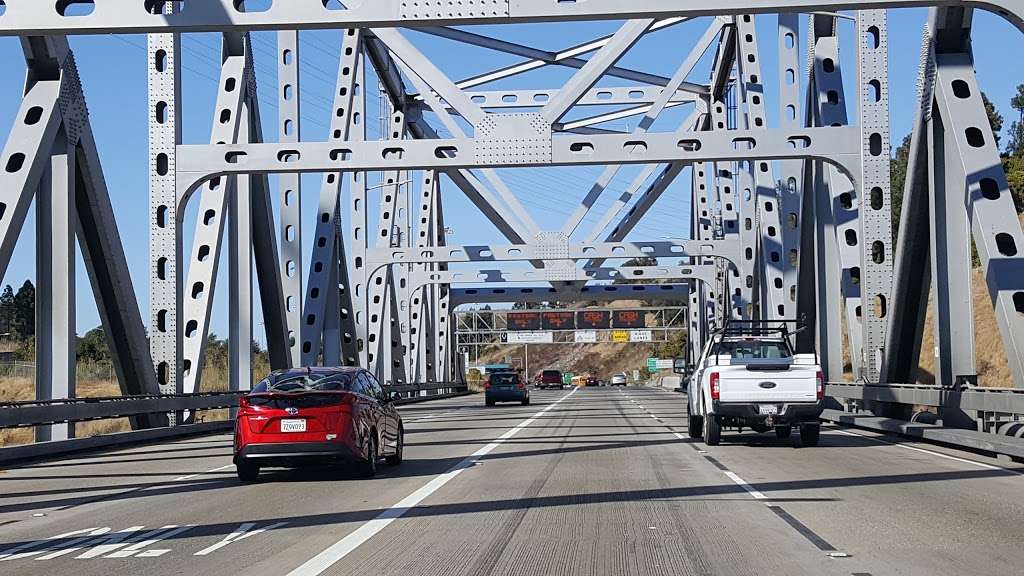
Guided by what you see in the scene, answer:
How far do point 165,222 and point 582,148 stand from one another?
31.5 ft

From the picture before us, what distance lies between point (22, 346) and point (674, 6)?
7429 centimetres

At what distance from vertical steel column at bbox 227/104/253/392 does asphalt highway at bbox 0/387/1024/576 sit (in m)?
11.6

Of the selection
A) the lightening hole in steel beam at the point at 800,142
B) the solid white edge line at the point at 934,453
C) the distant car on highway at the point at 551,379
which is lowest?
the distant car on highway at the point at 551,379

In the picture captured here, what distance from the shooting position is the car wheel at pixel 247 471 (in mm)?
17000

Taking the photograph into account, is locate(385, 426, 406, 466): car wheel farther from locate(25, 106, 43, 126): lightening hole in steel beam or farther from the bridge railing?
locate(25, 106, 43, 126): lightening hole in steel beam

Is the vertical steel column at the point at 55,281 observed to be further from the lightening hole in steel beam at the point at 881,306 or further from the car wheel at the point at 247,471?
the lightening hole in steel beam at the point at 881,306

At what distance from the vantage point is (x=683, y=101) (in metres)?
65.7

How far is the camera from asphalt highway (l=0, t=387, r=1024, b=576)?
9.93 metres

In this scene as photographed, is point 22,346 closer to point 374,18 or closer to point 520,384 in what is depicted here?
point 520,384

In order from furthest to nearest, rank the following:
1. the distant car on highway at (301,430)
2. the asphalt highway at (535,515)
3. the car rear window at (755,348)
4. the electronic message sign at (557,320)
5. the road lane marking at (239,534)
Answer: the electronic message sign at (557,320) < the car rear window at (755,348) < the distant car on highway at (301,430) < the road lane marking at (239,534) < the asphalt highway at (535,515)

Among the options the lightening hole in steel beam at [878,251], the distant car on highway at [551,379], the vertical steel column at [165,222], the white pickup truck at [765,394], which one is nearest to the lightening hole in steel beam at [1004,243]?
the white pickup truck at [765,394]

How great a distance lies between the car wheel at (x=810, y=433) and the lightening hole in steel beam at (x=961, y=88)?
19.8ft

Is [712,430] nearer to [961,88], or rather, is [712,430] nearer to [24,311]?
[961,88]

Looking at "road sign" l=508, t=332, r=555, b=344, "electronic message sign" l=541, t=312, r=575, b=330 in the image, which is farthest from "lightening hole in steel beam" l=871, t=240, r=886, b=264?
"road sign" l=508, t=332, r=555, b=344
